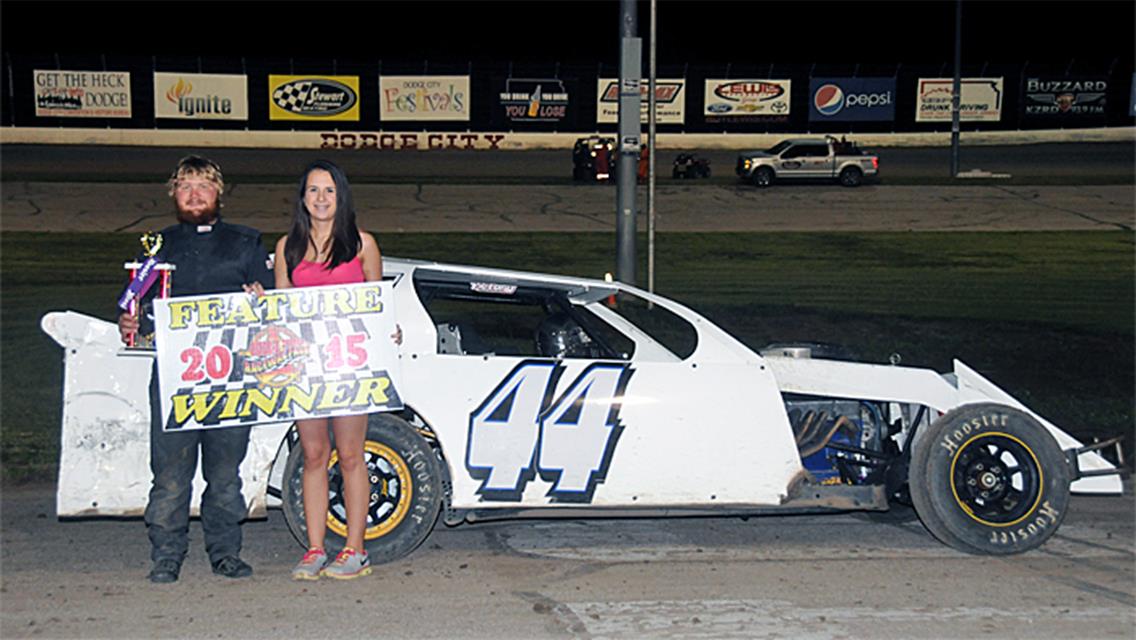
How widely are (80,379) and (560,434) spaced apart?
2176 mm

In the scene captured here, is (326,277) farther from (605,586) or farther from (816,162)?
(816,162)

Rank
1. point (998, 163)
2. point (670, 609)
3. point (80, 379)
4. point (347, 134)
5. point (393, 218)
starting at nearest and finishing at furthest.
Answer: point (670, 609) → point (80, 379) → point (393, 218) → point (998, 163) → point (347, 134)

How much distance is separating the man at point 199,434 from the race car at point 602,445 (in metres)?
0.22

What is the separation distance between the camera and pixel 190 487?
593cm

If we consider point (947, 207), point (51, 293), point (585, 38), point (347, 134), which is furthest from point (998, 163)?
point (51, 293)

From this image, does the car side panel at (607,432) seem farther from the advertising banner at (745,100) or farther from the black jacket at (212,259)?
the advertising banner at (745,100)

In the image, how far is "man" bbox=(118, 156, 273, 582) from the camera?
580 centimetres

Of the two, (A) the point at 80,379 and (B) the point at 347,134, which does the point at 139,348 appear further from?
(B) the point at 347,134

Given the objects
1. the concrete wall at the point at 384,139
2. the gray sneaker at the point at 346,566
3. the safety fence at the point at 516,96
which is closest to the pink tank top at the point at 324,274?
the gray sneaker at the point at 346,566

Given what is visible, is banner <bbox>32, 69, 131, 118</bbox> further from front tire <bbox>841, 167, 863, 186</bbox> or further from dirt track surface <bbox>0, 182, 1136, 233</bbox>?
front tire <bbox>841, 167, 863, 186</bbox>

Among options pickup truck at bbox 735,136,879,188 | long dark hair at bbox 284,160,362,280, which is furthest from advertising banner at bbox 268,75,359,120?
long dark hair at bbox 284,160,362,280

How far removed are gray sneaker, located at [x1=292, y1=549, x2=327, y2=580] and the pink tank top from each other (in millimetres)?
1184

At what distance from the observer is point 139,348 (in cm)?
609

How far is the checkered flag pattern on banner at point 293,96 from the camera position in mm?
43875
